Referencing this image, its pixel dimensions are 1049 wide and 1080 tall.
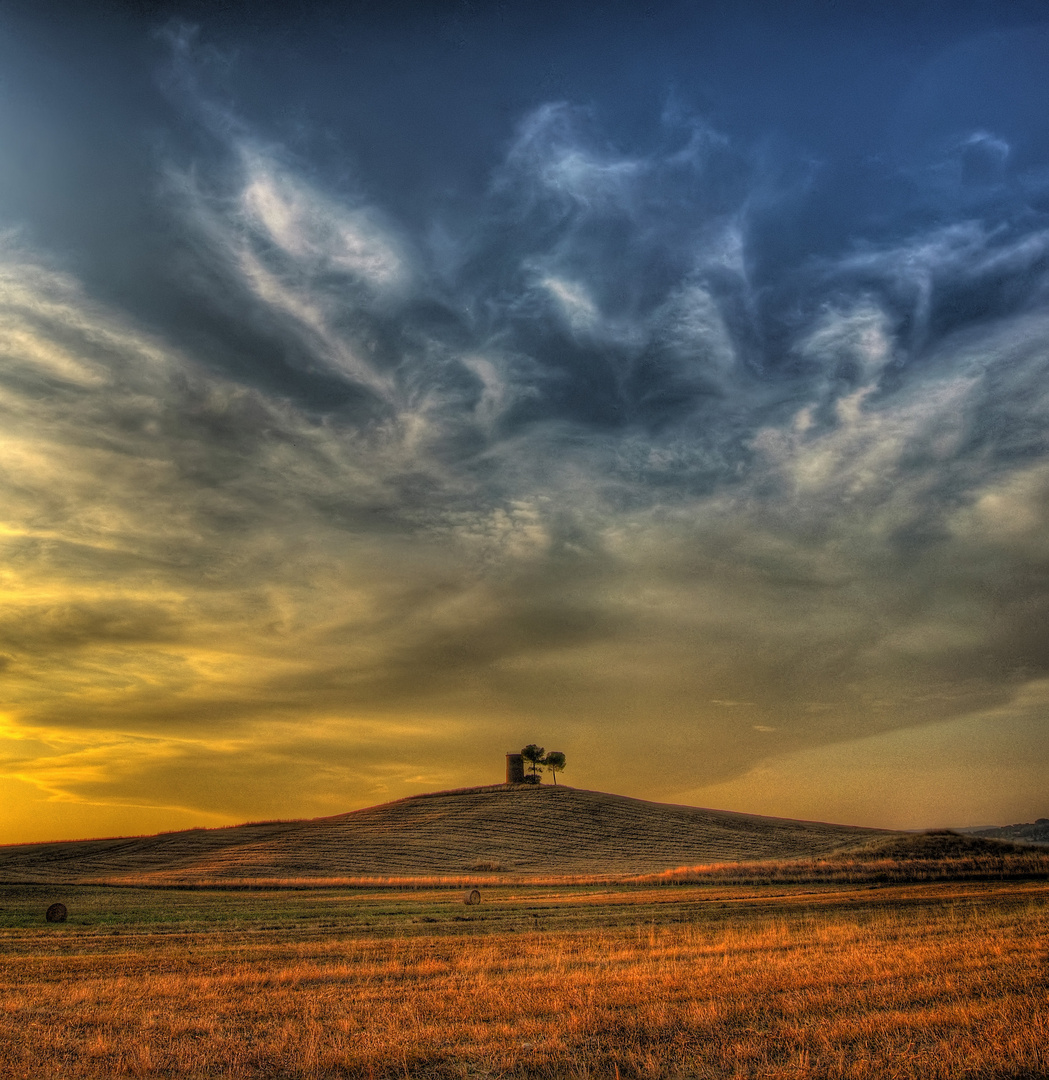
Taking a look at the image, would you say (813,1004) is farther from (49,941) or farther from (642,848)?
(642,848)

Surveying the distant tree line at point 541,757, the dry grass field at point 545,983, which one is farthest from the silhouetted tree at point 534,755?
the dry grass field at point 545,983

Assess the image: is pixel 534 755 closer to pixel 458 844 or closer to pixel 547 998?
pixel 458 844

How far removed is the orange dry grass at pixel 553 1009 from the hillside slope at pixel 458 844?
1798 inches

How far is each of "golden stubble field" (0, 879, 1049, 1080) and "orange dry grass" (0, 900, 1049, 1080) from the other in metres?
0.06

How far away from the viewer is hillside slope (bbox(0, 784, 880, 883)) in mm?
73125

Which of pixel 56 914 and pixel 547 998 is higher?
pixel 547 998

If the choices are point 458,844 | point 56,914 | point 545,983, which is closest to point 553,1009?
point 545,983

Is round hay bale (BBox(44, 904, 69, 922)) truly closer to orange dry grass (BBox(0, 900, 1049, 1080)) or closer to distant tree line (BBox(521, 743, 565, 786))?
orange dry grass (BBox(0, 900, 1049, 1080))

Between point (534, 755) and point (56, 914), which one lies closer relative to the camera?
point (56, 914)

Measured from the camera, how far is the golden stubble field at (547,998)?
10891mm

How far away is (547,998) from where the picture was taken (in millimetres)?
14609

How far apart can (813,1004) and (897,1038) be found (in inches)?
99.4

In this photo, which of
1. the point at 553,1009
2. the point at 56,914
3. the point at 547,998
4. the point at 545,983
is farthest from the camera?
the point at 56,914

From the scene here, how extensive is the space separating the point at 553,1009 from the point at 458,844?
7292 cm
